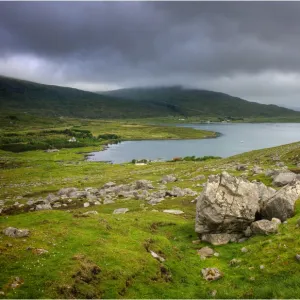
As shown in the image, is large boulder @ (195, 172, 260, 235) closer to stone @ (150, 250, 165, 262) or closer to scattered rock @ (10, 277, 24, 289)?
stone @ (150, 250, 165, 262)

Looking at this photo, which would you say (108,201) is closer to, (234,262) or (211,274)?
(234,262)

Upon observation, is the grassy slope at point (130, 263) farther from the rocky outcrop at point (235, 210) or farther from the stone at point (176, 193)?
the stone at point (176, 193)

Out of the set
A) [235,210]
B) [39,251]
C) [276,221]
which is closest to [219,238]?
[235,210]

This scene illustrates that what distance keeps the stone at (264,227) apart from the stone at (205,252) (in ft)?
16.7

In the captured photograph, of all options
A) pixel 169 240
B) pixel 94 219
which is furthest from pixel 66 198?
pixel 169 240

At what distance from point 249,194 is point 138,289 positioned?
17.2 m

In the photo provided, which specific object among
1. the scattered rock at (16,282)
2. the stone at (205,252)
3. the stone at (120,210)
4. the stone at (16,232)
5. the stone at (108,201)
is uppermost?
the stone at (16,232)

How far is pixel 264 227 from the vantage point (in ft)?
104

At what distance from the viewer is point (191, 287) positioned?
25.2 m

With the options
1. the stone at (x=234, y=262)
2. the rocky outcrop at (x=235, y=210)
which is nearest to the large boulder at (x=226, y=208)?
the rocky outcrop at (x=235, y=210)

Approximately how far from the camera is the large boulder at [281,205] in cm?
3448

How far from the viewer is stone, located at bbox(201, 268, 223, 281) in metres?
26.3

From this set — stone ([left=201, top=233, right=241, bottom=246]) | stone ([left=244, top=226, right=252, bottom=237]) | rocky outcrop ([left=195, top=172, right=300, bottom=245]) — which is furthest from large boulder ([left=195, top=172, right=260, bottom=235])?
stone ([left=244, top=226, right=252, bottom=237])

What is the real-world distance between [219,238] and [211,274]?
6.99 m
